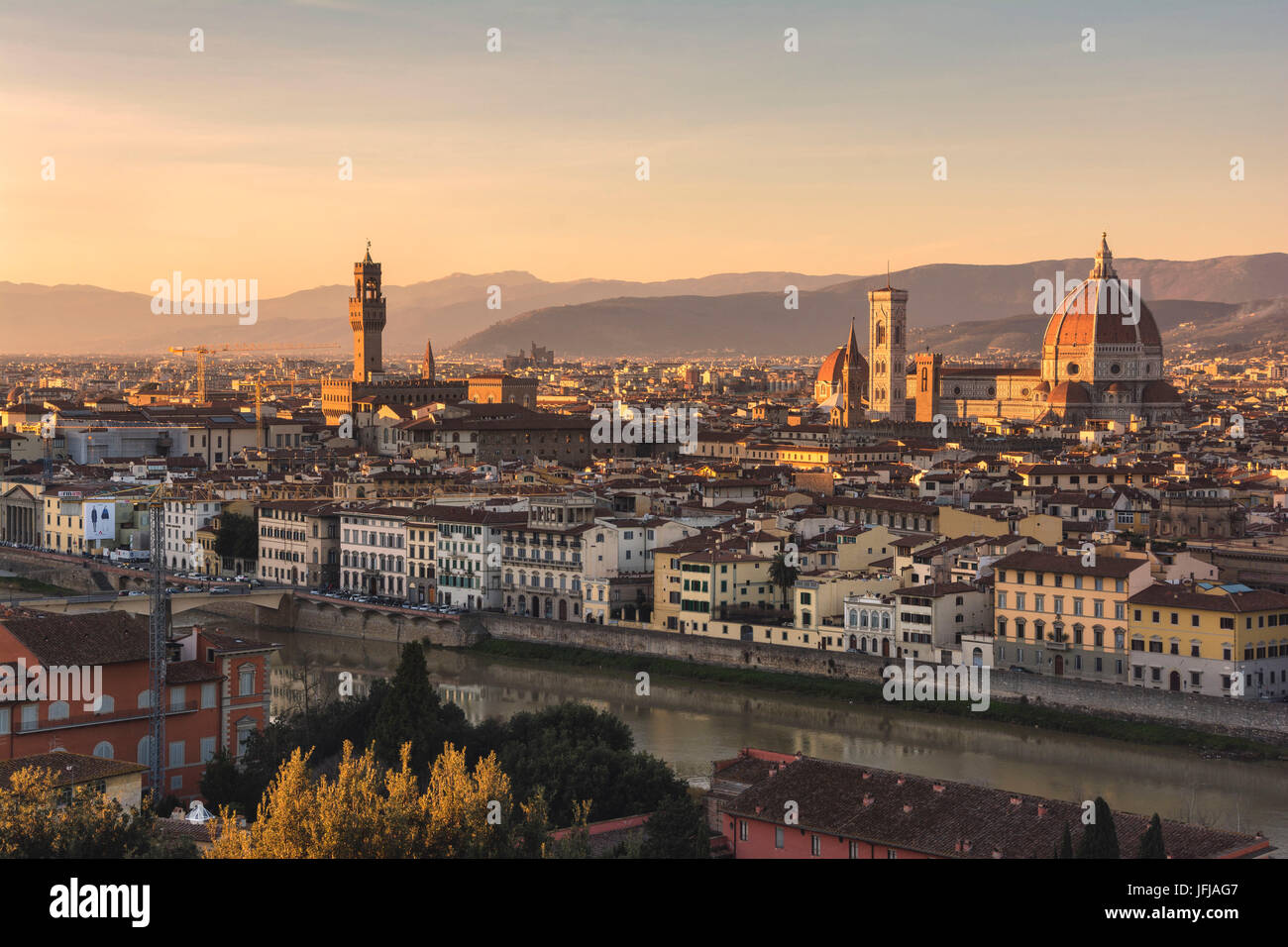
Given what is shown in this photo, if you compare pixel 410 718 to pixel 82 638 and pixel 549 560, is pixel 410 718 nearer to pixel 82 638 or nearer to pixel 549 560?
pixel 82 638

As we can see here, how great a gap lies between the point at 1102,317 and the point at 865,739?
46.1m

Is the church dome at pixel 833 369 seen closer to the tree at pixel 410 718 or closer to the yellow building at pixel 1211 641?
the yellow building at pixel 1211 641

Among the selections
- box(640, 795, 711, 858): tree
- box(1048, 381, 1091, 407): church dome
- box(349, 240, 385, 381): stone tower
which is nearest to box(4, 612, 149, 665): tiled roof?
box(640, 795, 711, 858): tree

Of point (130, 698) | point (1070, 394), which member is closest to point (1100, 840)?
point (130, 698)

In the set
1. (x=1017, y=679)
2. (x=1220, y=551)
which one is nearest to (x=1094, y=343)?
(x=1220, y=551)

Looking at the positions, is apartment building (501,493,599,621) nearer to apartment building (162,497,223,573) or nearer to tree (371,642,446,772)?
apartment building (162,497,223,573)

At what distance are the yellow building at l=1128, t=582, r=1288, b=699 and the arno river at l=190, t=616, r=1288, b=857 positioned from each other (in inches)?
44.6

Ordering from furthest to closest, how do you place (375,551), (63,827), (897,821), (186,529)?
1. (186,529)
2. (375,551)
3. (897,821)
4. (63,827)

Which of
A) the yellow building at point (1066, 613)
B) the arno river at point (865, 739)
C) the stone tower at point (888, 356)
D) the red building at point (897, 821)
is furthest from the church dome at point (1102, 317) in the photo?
the red building at point (897, 821)

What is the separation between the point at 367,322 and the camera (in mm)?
57375

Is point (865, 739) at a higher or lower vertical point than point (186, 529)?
lower

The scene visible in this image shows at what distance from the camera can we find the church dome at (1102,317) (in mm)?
59219
